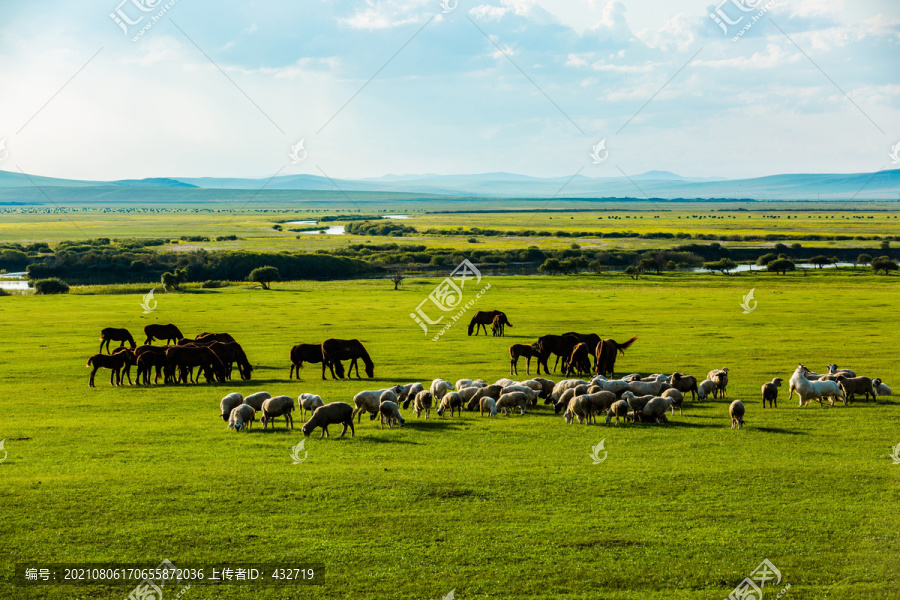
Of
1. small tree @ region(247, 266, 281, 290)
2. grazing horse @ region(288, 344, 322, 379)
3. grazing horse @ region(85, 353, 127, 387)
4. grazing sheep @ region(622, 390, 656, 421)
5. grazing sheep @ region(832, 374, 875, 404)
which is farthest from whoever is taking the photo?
small tree @ region(247, 266, 281, 290)

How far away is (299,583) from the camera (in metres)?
9.70

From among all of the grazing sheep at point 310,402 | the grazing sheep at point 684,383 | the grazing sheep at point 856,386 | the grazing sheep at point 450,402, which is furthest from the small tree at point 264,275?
the grazing sheep at point 856,386

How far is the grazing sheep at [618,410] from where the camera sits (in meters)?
17.9

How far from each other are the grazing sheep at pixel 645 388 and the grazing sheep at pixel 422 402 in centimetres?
540

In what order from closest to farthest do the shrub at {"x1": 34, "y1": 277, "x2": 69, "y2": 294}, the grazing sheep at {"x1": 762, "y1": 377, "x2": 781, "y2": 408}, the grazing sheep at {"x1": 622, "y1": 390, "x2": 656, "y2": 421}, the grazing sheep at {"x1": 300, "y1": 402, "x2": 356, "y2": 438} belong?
1. the grazing sheep at {"x1": 300, "y1": 402, "x2": 356, "y2": 438}
2. the grazing sheep at {"x1": 622, "y1": 390, "x2": 656, "y2": 421}
3. the grazing sheep at {"x1": 762, "y1": 377, "x2": 781, "y2": 408}
4. the shrub at {"x1": 34, "y1": 277, "x2": 69, "y2": 294}

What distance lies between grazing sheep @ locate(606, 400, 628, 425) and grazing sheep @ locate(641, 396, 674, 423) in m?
0.45

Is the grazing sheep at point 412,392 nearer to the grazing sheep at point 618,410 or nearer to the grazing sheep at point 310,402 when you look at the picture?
the grazing sheep at point 310,402

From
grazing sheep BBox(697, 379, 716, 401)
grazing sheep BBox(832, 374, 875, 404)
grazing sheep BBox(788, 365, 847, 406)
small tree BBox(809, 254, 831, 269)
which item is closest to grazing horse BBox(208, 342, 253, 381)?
grazing sheep BBox(697, 379, 716, 401)

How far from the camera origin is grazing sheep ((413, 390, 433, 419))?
1898 centimetres

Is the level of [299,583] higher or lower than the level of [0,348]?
lower

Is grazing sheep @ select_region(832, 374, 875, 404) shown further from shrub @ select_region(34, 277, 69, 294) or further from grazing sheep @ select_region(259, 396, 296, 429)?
shrub @ select_region(34, 277, 69, 294)

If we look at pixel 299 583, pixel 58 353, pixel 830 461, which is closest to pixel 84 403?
pixel 58 353

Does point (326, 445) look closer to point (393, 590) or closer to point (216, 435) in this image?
point (216, 435)

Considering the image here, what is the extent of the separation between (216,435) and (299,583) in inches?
305
